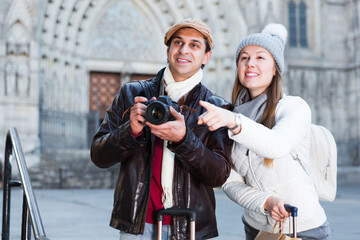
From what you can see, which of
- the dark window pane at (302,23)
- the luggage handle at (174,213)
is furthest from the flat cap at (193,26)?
the dark window pane at (302,23)

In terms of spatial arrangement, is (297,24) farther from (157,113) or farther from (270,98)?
(157,113)

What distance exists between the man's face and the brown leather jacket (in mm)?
105

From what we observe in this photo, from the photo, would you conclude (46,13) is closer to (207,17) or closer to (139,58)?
(139,58)

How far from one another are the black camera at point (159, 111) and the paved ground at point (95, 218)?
Answer: 3.39 meters

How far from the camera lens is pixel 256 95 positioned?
2.29 m

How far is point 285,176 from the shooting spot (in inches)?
82.7

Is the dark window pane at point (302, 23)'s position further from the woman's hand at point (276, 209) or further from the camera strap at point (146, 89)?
the woman's hand at point (276, 209)

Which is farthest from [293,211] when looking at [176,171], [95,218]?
[95,218]

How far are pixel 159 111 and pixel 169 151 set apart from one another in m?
0.33

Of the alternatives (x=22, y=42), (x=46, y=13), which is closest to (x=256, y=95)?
(x=22, y=42)

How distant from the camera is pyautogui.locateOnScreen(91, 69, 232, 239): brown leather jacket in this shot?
6.49 feet

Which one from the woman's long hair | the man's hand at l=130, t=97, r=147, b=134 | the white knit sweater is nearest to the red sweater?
the man's hand at l=130, t=97, r=147, b=134

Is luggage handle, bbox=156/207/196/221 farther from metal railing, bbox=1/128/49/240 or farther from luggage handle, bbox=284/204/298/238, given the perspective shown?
metal railing, bbox=1/128/49/240

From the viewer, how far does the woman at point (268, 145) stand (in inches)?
76.0
